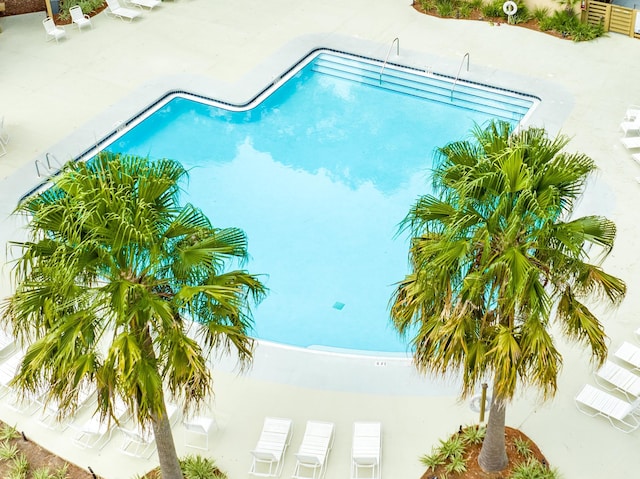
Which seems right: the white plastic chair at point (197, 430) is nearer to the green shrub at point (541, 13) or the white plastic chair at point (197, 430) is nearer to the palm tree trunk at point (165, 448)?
the palm tree trunk at point (165, 448)

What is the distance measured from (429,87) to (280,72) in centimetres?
373

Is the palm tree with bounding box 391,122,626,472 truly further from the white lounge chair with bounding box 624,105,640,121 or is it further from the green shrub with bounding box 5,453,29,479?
the white lounge chair with bounding box 624,105,640,121

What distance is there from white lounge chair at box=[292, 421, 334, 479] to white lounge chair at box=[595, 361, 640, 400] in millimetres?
4108

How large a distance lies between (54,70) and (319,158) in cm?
769

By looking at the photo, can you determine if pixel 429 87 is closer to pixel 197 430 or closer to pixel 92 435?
pixel 197 430

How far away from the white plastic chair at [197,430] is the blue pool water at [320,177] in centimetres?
269

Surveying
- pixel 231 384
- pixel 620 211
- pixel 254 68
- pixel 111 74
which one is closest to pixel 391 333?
pixel 231 384

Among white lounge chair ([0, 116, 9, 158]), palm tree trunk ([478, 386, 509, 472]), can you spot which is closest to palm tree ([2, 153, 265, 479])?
palm tree trunk ([478, 386, 509, 472])

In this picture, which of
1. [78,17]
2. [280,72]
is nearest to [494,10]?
[280,72]

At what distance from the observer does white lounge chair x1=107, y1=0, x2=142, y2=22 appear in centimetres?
2288

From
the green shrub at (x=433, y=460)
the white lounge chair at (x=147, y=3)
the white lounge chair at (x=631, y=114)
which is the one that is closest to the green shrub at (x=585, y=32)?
the white lounge chair at (x=631, y=114)

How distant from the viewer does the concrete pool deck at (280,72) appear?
11680mm

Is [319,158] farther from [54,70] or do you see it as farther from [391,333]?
[54,70]

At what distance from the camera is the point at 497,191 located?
349 inches
